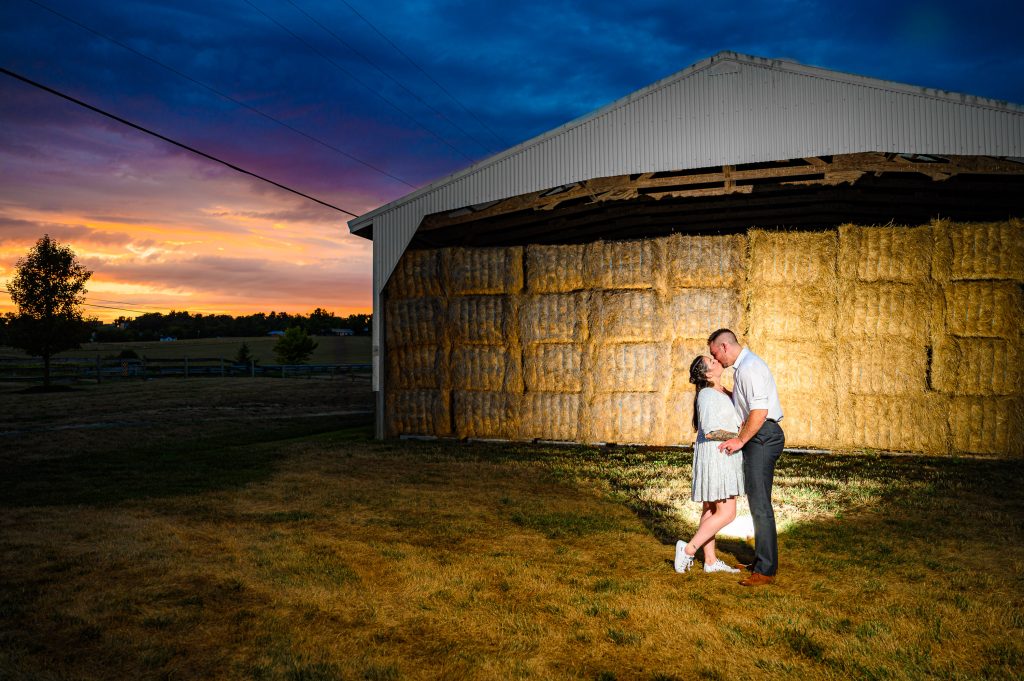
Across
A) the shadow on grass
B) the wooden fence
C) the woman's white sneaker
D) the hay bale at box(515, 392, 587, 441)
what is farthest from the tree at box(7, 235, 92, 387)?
the woman's white sneaker

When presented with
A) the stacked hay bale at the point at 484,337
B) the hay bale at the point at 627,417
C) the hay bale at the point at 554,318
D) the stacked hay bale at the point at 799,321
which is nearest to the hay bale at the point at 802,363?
the stacked hay bale at the point at 799,321

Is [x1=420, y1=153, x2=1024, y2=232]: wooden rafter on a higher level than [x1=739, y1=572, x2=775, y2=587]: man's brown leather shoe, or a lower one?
higher

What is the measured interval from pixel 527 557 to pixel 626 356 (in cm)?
727

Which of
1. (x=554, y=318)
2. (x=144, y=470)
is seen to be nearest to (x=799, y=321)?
(x=554, y=318)

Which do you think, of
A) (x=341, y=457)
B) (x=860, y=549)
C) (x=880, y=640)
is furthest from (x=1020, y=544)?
(x=341, y=457)

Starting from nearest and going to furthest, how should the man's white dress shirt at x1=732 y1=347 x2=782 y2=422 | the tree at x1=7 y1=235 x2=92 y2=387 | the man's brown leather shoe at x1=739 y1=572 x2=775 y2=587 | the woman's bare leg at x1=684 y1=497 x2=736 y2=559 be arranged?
the man's white dress shirt at x1=732 y1=347 x2=782 y2=422, the man's brown leather shoe at x1=739 y1=572 x2=775 y2=587, the woman's bare leg at x1=684 y1=497 x2=736 y2=559, the tree at x1=7 y1=235 x2=92 y2=387

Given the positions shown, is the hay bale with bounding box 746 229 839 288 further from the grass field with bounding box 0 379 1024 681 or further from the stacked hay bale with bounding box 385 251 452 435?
the stacked hay bale with bounding box 385 251 452 435

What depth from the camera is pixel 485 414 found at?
13.7m

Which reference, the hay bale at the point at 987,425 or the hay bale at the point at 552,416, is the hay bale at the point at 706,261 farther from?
the hay bale at the point at 987,425

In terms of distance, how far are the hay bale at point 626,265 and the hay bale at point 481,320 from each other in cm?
186

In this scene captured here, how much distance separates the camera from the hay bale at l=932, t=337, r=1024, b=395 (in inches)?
431

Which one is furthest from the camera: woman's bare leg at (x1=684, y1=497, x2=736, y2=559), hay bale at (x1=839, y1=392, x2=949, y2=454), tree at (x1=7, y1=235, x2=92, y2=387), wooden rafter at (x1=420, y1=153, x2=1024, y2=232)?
tree at (x1=7, y1=235, x2=92, y2=387)

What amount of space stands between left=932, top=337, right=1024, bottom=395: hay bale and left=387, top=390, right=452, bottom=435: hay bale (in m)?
9.26

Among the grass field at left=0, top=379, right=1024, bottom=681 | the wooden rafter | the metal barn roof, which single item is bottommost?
the grass field at left=0, top=379, right=1024, bottom=681
